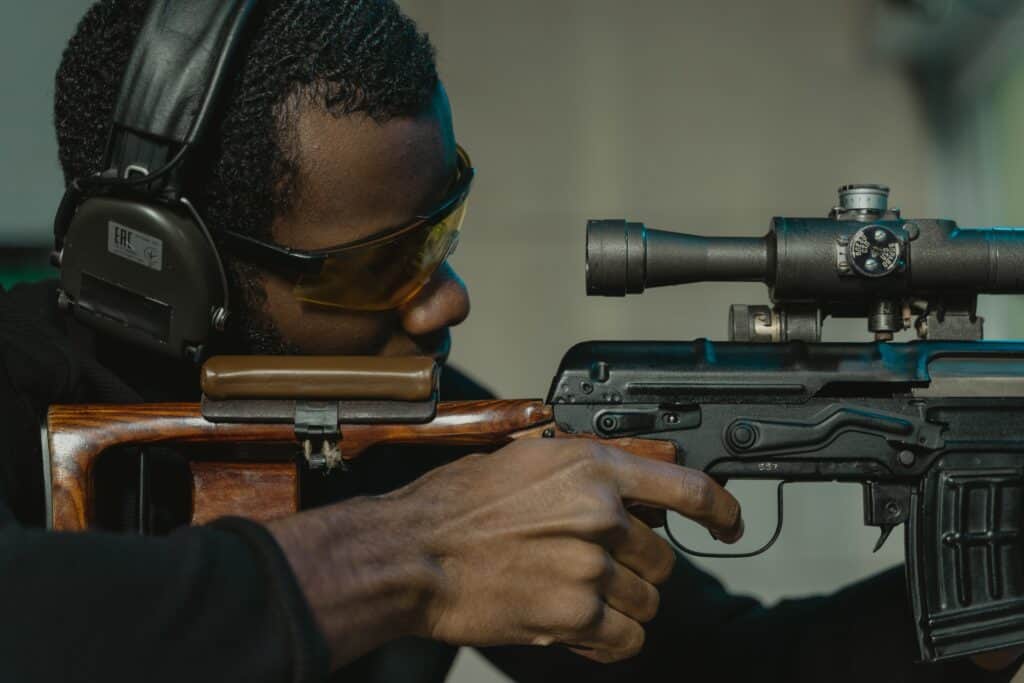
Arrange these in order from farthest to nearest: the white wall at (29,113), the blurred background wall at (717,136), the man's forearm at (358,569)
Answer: the blurred background wall at (717,136), the white wall at (29,113), the man's forearm at (358,569)

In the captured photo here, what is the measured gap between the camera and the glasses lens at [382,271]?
5.44 ft

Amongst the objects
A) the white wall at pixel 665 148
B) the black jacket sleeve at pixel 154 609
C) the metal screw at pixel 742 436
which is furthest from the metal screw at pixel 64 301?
the white wall at pixel 665 148

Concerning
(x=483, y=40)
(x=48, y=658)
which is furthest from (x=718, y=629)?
(x=483, y=40)

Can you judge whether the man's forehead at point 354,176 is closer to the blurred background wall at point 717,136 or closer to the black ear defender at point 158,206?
the black ear defender at point 158,206

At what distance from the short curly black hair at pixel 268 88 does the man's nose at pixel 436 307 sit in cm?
24

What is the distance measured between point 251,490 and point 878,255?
2.98 ft

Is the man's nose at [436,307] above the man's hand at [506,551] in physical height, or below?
above

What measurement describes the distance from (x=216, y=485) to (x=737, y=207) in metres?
1.79

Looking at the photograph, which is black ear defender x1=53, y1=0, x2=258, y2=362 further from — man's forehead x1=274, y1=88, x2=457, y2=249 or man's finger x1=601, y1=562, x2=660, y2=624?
man's finger x1=601, y1=562, x2=660, y2=624

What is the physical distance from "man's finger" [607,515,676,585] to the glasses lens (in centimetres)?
50

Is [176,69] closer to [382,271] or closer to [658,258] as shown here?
[382,271]

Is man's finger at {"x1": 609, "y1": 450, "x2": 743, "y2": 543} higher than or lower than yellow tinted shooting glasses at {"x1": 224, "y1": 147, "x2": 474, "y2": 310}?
lower

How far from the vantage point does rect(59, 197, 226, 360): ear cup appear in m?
1.55

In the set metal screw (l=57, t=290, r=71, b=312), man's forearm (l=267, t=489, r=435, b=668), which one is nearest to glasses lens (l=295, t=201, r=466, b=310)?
metal screw (l=57, t=290, r=71, b=312)
